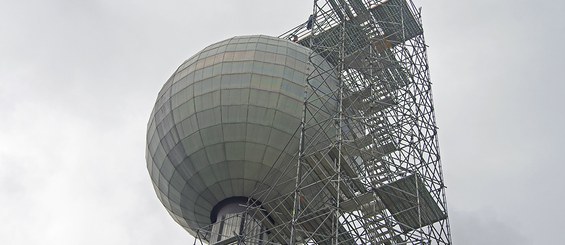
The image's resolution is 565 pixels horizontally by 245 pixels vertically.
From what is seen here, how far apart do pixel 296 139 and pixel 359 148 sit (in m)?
3.17

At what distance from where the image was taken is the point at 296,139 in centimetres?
3056

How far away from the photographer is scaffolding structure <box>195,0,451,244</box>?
1045 inches

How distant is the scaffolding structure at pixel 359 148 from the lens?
26.5 metres

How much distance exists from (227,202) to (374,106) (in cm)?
742

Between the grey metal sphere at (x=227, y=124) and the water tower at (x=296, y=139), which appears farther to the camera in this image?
the grey metal sphere at (x=227, y=124)

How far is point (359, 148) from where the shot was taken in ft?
93.2

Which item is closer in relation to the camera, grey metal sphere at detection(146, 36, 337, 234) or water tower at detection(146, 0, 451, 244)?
water tower at detection(146, 0, 451, 244)

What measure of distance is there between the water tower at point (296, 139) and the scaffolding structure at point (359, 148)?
0.23ft

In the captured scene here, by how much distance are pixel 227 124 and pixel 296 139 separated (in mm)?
2881

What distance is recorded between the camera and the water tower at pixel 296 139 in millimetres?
26969

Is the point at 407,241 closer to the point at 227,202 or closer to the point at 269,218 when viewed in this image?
the point at 269,218

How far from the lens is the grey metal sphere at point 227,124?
30.6 m

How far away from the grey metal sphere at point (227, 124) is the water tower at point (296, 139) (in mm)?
53

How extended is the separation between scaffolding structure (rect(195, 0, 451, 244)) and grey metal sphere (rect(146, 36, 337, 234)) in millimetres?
568
